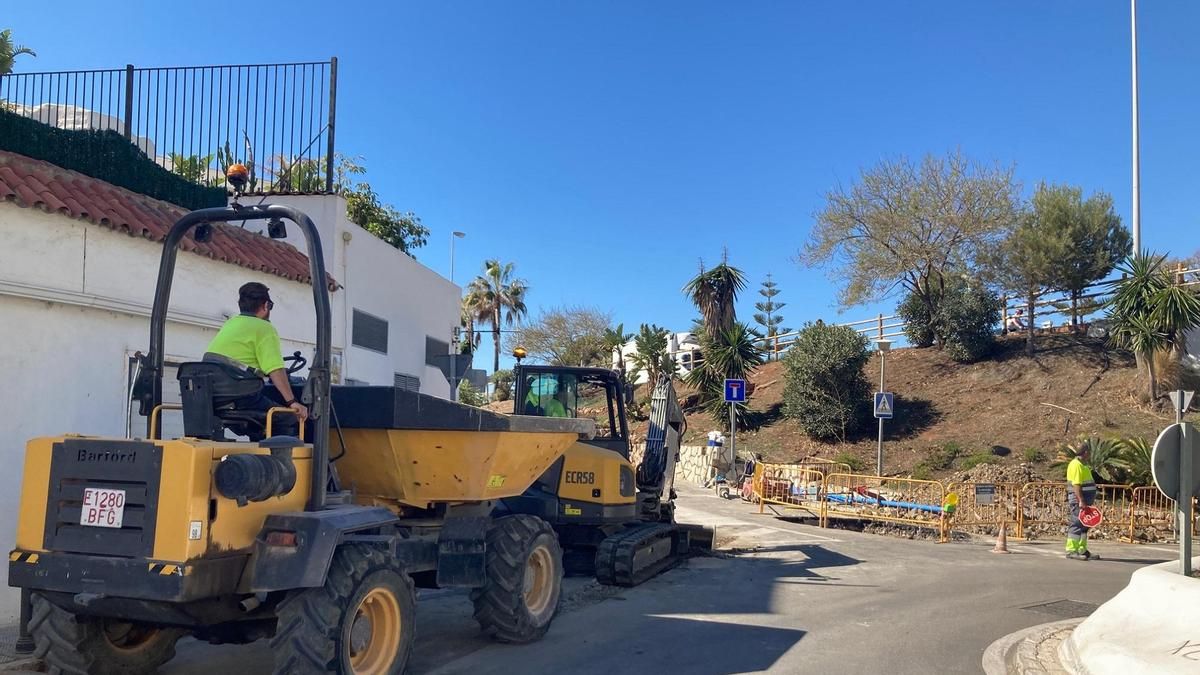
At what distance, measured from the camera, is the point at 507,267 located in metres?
52.2

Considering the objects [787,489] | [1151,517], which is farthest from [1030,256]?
[787,489]

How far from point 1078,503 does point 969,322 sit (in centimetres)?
1558

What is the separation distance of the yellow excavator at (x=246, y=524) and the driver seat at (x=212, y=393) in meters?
0.01

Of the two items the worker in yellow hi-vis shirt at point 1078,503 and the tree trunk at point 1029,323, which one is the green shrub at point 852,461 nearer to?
the tree trunk at point 1029,323

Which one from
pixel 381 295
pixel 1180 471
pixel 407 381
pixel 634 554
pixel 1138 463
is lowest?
pixel 634 554

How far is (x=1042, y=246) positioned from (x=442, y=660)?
26.9 metres

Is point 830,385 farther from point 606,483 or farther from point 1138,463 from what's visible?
point 606,483

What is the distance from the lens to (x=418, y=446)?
20.8 feet

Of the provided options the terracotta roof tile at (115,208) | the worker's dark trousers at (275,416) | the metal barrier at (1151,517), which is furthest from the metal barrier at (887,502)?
the worker's dark trousers at (275,416)

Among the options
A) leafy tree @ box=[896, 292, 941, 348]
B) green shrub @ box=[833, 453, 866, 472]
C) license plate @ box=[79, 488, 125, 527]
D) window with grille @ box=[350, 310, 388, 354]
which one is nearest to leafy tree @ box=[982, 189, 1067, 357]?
leafy tree @ box=[896, 292, 941, 348]

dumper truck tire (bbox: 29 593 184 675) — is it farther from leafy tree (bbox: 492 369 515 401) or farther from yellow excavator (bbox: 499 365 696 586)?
leafy tree (bbox: 492 369 515 401)

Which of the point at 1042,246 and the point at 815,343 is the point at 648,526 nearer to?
the point at 815,343

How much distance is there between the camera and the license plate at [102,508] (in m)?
4.67

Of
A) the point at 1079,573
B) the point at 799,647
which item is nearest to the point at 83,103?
the point at 799,647
